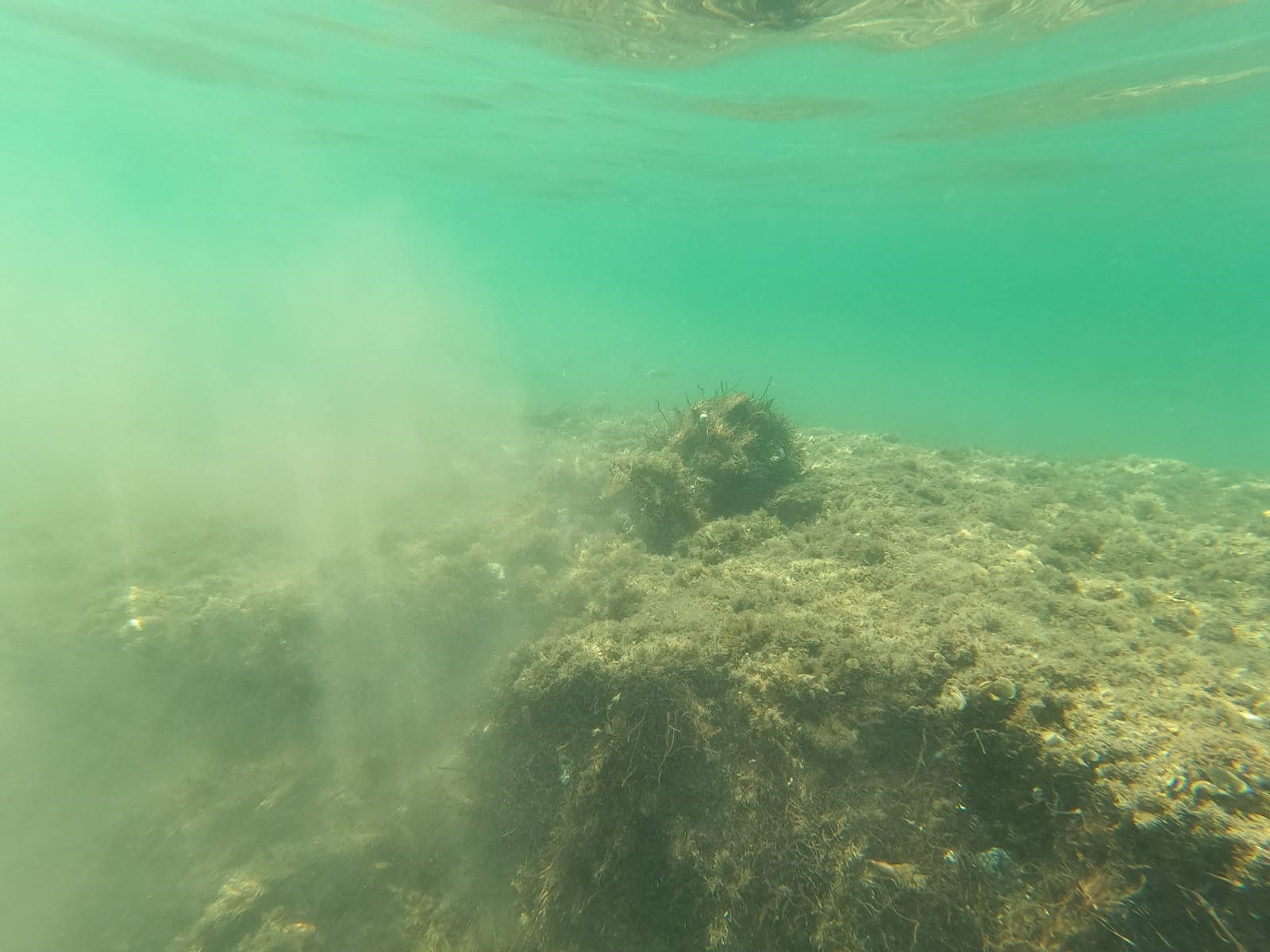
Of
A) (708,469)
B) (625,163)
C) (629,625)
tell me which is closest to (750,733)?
(629,625)

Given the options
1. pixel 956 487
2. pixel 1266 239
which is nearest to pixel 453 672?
pixel 956 487

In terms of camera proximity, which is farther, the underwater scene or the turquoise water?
the turquoise water

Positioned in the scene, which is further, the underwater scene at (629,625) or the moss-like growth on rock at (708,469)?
the moss-like growth on rock at (708,469)

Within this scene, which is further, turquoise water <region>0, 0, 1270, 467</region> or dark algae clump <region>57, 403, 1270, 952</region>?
turquoise water <region>0, 0, 1270, 467</region>

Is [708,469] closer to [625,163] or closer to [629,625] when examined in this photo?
[629,625]

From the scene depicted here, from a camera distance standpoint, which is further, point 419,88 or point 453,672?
point 419,88

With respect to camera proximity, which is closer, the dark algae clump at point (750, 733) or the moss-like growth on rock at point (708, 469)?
the dark algae clump at point (750, 733)

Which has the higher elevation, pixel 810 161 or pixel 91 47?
pixel 91 47

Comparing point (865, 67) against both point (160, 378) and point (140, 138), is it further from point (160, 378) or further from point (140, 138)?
point (140, 138)

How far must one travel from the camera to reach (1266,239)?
53062 millimetres

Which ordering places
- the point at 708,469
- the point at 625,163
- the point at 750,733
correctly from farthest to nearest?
the point at 625,163 → the point at 708,469 → the point at 750,733

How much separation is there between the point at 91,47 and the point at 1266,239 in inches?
3341

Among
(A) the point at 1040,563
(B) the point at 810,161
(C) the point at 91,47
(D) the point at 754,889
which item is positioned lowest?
(D) the point at 754,889

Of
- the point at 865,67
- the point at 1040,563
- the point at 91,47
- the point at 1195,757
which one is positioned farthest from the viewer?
the point at 91,47
